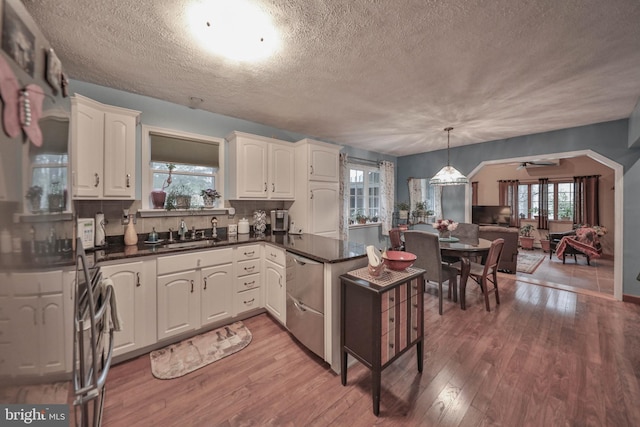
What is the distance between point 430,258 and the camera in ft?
9.40

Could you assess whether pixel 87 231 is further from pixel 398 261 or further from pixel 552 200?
pixel 552 200

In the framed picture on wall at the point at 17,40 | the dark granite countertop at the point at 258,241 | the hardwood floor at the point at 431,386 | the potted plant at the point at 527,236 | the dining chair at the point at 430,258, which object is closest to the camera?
the framed picture on wall at the point at 17,40

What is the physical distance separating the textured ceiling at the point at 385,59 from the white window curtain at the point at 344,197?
1.19 metres

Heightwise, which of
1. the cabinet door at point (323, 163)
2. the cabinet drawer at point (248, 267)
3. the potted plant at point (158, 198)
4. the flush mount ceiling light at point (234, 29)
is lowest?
the cabinet drawer at point (248, 267)

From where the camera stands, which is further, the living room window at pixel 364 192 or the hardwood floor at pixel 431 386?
the living room window at pixel 364 192

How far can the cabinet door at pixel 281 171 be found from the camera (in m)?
3.12

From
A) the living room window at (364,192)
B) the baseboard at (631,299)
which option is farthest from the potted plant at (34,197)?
the baseboard at (631,299)

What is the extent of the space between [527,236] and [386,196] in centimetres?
501

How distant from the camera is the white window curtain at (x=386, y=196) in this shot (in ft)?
16.7

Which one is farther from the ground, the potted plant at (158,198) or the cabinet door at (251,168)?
the cabinet door at (251,168)

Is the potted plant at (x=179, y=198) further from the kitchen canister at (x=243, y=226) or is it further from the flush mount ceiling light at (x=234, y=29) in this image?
the flush mount ceiling light at (x=234, y=29)

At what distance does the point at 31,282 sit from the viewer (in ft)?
1.91

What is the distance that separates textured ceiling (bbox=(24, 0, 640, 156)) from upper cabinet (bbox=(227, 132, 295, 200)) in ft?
1.26

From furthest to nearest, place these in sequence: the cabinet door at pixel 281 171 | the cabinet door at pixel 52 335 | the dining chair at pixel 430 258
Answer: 1. the cabinet door at pixel 281 171
2. the dining chair at pixel 430 258
3. the cabinet door at pixel 52 335
